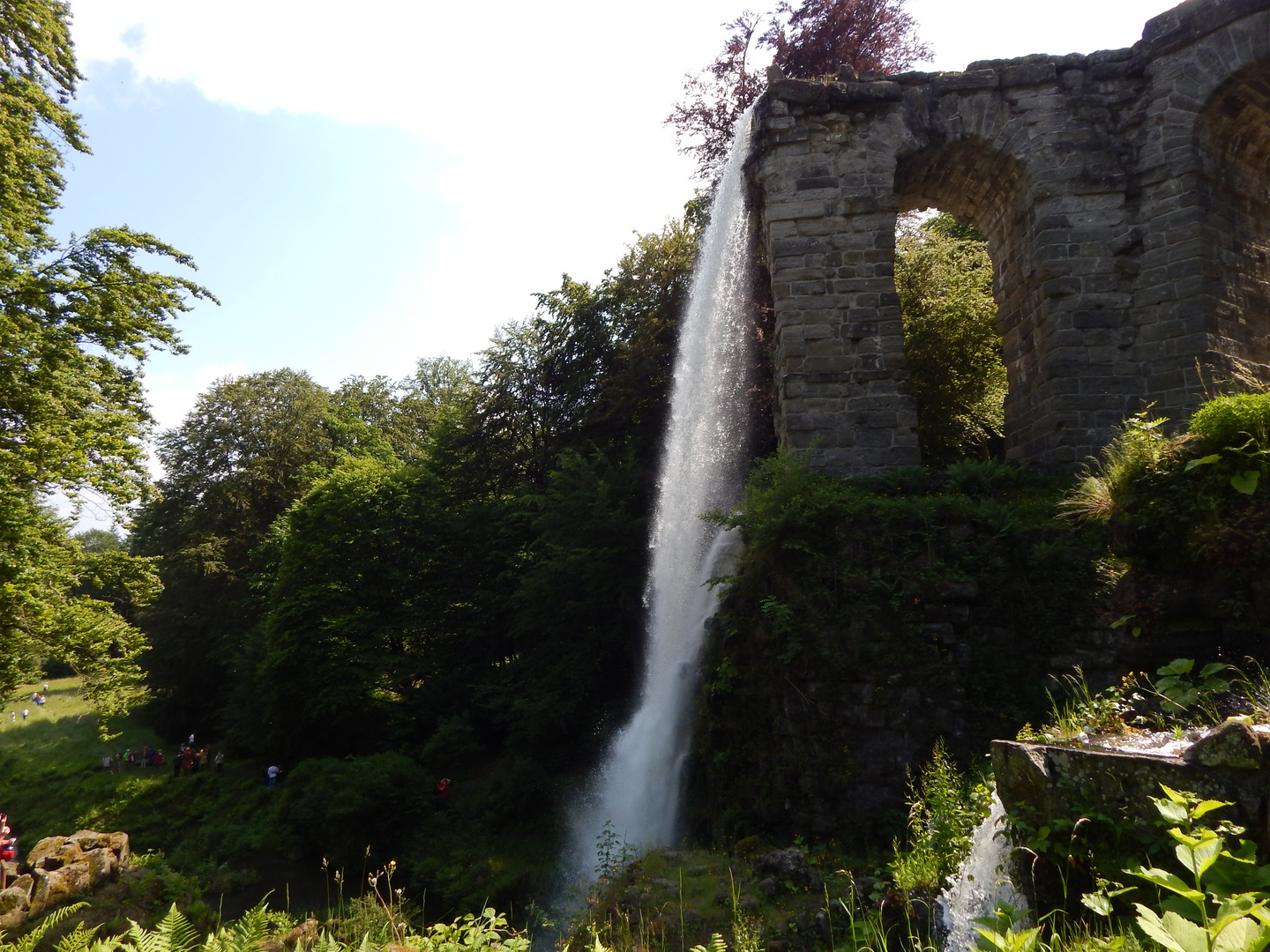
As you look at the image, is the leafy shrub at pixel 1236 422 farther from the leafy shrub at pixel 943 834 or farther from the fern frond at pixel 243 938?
the fern frond at pixel 243 938

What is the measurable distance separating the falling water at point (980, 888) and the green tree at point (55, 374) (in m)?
10.8

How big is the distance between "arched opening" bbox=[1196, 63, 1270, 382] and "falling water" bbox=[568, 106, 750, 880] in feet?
19.4

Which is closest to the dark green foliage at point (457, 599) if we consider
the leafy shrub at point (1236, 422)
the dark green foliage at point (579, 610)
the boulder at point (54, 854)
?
the dark green foliage at point (579, 610)

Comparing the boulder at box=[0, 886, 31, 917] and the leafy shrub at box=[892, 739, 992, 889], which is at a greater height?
the leafy shrub at box=[892, 739, 992, 889]

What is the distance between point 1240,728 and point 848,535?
4961 mm

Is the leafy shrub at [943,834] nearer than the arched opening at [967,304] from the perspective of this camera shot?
Yes

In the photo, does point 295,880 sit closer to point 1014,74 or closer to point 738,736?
point 738,736

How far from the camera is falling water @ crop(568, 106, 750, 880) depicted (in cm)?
973

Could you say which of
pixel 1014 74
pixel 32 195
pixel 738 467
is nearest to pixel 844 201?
pixel 1014 74

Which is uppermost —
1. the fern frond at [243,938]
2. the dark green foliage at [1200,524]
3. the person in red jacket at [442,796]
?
the dark green foliage at [1200,524]

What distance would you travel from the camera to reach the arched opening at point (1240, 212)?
908cm

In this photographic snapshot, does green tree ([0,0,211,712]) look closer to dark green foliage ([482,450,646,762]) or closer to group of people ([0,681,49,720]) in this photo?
dark green foliage ([482,450,646,762])

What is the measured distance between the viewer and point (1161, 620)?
15.8 ft

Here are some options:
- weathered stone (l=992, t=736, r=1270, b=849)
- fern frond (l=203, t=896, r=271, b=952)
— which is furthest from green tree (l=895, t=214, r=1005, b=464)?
fern frond (l=203, t=896, r=271, b=952)
